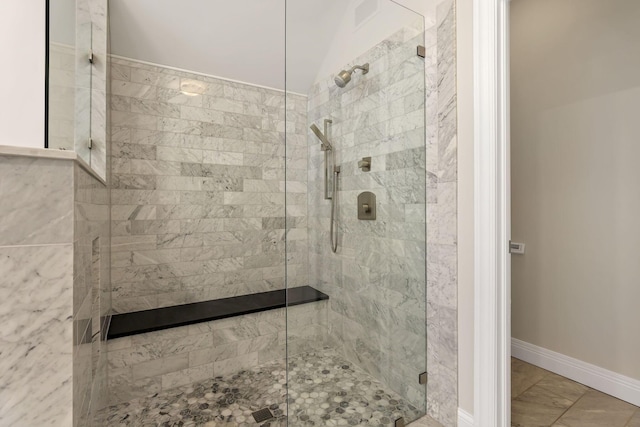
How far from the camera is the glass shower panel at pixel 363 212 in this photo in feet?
5.54

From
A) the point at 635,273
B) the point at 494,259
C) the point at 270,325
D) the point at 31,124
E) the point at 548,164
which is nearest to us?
the point at 31,124

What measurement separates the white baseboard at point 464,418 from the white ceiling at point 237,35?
196cm

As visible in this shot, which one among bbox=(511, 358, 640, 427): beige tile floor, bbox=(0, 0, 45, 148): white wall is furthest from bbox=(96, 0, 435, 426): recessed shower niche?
bbox=(0, 0, 45, 148): white wall

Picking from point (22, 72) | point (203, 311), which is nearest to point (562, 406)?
point (203, 311)

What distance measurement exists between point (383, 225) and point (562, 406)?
1.57 meters

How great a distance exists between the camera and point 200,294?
2633 mm

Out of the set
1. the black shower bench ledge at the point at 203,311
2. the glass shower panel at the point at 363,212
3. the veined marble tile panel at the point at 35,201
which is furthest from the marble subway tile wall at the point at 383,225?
the veined marble tile panel at the point at 35,201

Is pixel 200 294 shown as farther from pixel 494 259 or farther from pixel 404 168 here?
pixel 494 259

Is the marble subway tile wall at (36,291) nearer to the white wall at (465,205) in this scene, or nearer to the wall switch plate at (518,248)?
the white wall at (465,205)

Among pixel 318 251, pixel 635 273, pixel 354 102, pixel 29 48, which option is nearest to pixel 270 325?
pixel 318 251

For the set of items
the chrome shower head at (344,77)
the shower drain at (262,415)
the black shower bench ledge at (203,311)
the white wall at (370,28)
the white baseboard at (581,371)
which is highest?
the white wall at (370,28)

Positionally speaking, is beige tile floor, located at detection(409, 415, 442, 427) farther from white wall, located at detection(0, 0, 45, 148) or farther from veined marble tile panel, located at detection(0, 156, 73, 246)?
white wall, located at detection(0, 0, 45, 148)

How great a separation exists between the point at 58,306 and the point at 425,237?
1.64 meters

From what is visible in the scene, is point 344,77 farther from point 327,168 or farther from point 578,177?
point 578,177
